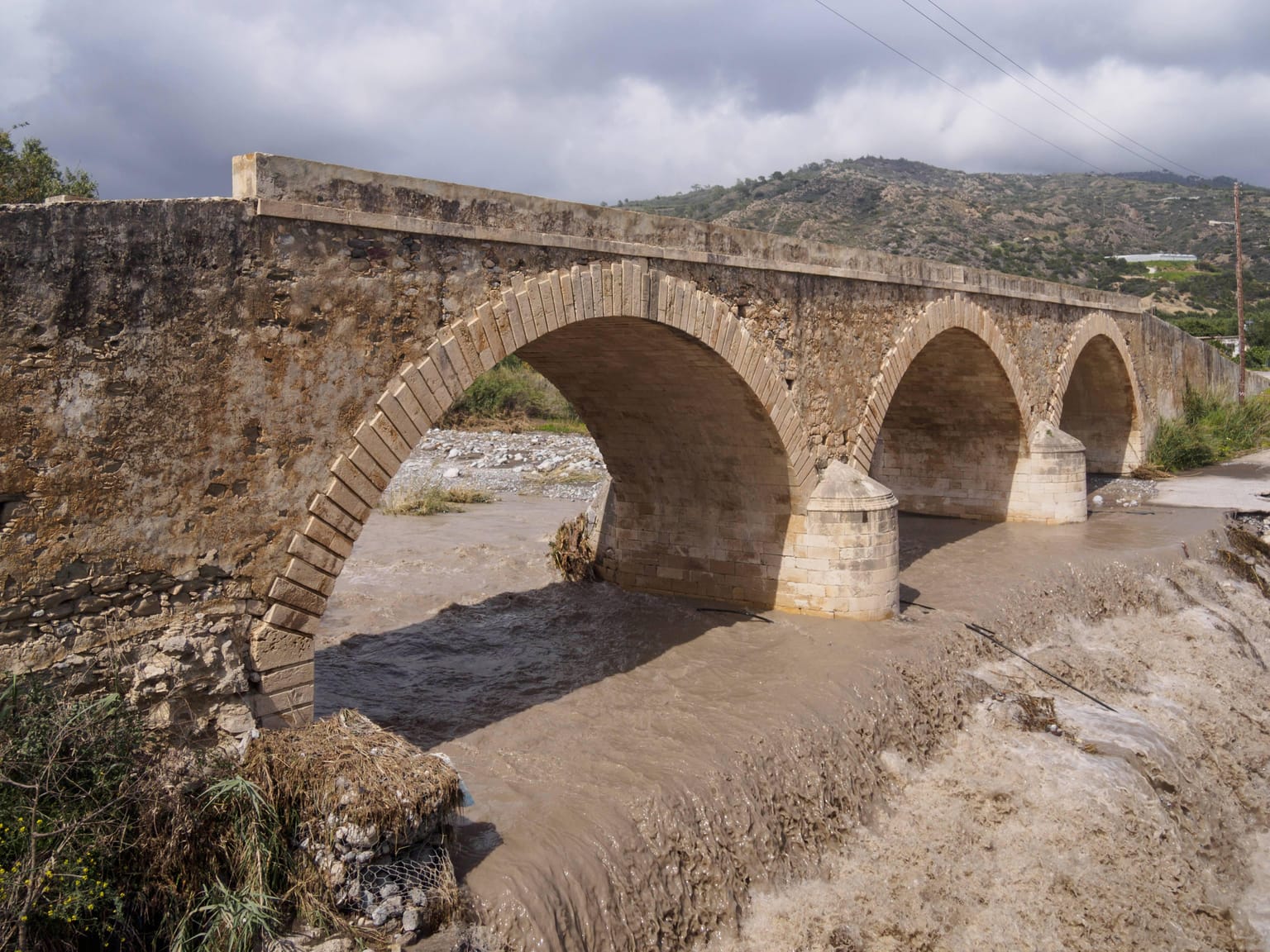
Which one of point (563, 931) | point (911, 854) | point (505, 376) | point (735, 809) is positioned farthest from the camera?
point (505, 376)

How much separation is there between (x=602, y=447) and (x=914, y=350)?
386cm

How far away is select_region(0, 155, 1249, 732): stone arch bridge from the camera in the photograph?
4367 millimetres

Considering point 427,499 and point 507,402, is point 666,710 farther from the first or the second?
point 507,402

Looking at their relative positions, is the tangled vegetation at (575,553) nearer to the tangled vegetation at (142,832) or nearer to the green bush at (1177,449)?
the tangled vegetation at (142,832)

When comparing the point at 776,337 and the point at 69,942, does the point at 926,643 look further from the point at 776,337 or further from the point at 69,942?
the point at 69,942

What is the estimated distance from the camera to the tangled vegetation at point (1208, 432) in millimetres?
20359

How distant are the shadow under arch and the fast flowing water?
257 cm

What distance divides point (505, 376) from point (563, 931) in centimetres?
2286

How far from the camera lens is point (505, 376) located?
26.8 meters

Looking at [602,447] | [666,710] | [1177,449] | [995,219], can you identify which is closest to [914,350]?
[602,447]

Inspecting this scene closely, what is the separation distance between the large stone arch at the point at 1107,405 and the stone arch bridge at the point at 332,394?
9.63 meters

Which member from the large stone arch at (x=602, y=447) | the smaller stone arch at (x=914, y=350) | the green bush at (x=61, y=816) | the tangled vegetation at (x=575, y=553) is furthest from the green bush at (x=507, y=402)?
the green bush at (x=61, y=816)

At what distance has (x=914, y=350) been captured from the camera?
11.1 meters

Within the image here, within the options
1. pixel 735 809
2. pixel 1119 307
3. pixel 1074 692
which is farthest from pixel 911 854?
pixel 1119 307
